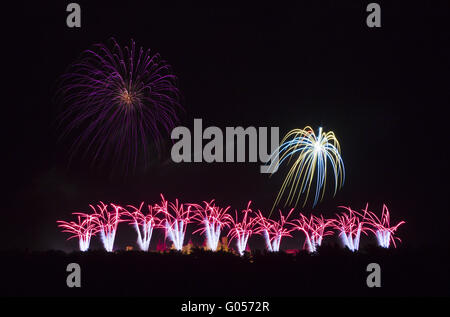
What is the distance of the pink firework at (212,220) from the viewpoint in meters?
16.4

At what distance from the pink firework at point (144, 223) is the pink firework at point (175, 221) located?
35 cm

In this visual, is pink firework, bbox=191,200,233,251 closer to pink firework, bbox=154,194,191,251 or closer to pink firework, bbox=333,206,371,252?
pink firework, bbox=154,194,191,251

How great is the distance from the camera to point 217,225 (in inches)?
660

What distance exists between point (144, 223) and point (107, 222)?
149cm

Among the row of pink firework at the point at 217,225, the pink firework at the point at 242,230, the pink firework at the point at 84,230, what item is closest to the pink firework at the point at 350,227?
the row of pink firework at the point at 217,225

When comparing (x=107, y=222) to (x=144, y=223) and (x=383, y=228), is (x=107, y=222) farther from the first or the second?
(x=383, y=228)

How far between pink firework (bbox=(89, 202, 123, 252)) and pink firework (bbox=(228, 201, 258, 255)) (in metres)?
4.71

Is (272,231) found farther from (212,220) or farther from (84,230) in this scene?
(84,230)

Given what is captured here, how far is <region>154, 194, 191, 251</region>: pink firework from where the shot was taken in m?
16.3

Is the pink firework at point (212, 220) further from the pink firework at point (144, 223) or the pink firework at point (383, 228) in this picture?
the pink firework at point (383, 228)

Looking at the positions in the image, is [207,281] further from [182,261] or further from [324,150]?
[324,150]

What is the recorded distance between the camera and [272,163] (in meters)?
19.2

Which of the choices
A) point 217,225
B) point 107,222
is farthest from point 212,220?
point 107,222
